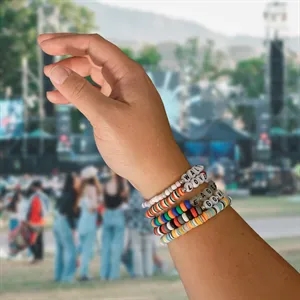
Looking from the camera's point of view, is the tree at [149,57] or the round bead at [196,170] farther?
the tree at [149,57]

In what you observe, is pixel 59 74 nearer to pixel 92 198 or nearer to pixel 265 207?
pixel 92 198

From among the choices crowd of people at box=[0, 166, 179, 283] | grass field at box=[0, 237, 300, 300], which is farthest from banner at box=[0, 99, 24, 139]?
grass field at box=[0, 237, 300, 300]

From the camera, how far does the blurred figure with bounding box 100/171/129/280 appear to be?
1.62 meters

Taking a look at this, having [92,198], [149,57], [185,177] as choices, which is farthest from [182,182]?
[149,57]

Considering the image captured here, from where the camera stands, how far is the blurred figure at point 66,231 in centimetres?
162

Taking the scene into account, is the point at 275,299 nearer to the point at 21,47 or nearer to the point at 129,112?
the point at 129,112

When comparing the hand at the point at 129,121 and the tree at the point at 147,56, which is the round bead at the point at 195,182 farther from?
the tree at the point at 147,56

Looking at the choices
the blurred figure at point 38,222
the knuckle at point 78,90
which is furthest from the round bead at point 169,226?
the blurred figure at point 38,222

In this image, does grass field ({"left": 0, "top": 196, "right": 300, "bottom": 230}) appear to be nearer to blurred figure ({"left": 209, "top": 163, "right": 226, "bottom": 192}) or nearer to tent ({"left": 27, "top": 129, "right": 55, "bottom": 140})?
blurred figure ({"left": 209, "top": 163, "right": 226, "bottom": 192})

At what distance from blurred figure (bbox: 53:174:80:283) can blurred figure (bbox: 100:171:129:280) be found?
9 cm

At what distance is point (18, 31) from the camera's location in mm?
1633

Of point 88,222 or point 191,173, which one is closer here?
point 191,173

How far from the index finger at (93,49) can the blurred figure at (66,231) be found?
1167mm

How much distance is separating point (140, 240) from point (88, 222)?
163 mm
